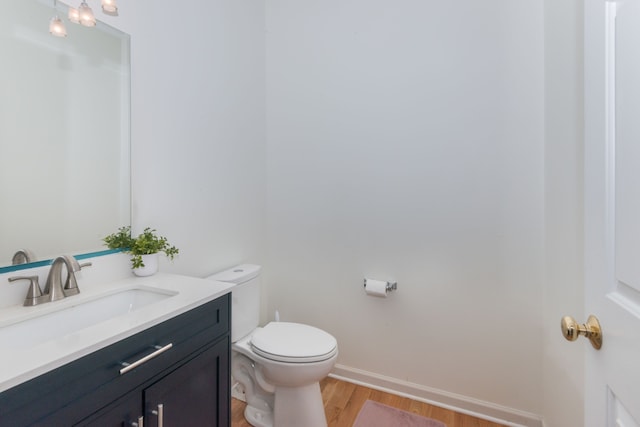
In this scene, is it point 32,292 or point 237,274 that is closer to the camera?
point 32,292

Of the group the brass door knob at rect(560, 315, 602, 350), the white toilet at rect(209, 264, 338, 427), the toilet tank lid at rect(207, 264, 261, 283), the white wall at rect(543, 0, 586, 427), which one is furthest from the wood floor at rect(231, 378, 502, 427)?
the brass door knob at rect(560, 315, 602, 350)

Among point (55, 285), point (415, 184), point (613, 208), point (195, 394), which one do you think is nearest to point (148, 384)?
point (195, 394)

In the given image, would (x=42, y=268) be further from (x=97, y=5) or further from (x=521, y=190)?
(x=521, y=190)

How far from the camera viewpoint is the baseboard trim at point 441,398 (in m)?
1.59

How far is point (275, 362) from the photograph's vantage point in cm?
139

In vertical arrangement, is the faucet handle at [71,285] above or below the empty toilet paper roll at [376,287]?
above

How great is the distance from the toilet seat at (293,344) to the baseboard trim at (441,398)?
24.2 inches

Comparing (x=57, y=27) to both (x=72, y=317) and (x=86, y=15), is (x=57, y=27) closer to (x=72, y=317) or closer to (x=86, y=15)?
(x=86, y=15)

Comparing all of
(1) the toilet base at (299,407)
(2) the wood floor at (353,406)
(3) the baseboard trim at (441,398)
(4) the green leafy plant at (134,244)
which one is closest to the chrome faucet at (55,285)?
(4) the green leafy plant at (134,244)

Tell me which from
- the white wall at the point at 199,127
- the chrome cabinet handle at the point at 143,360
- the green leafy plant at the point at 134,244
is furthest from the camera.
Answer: the white wall at the point at 199,127

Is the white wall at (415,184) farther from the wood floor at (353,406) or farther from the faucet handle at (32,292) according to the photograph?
the faucet handle at (32,292)

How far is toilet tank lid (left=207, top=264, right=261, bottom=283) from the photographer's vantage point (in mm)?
1605

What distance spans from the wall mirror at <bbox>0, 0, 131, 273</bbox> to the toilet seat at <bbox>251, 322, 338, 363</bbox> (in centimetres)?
83

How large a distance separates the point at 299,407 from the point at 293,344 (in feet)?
1.01
